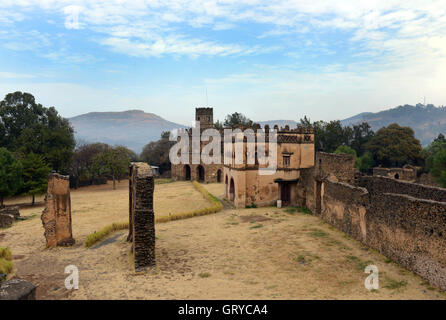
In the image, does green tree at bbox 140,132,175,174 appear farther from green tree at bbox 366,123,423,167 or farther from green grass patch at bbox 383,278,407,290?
green grass patch at bbox 383,278,407,290

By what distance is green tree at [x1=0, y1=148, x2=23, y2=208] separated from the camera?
27.6m

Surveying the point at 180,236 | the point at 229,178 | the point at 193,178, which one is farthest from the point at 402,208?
the point at 193,178

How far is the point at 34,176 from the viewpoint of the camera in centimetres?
3169

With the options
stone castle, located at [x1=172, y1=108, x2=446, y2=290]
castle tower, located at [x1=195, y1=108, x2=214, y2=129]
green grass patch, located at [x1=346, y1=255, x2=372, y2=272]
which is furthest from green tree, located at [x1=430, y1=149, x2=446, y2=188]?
castle tower, located at [x1=195, y1=108, x2=214, y2=129]

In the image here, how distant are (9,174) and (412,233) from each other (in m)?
29.4

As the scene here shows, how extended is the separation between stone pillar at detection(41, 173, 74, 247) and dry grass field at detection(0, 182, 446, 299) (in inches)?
29.9

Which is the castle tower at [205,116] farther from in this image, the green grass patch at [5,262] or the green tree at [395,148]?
the green grass patch at [5,262]

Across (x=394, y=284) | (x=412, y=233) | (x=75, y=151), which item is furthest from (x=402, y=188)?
(x=75, y=151)

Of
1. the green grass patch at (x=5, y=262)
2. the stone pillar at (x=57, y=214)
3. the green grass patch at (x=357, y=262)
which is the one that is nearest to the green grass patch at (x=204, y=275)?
the green grass patch at (x=357, y=262)

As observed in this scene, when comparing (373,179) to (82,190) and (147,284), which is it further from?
(82,190)

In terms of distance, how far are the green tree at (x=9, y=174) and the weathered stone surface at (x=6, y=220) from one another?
6347 millimetres

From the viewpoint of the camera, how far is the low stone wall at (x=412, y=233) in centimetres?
965

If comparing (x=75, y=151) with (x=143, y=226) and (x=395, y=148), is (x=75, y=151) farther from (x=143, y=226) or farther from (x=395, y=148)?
(x=395, y=148)

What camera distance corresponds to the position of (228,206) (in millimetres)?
25797
